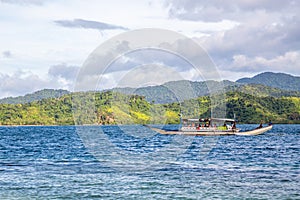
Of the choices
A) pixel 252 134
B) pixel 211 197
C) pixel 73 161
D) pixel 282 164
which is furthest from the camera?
pixel 252 134

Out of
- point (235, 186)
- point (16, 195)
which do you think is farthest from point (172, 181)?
point (16, 195)

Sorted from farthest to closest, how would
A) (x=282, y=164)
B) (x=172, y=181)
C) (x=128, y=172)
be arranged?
(x=282, y=164)
(x=128, y=172)
(x=172, y=181)

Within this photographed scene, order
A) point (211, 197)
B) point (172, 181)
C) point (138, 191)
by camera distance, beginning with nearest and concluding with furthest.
Answer: point (211, 197)
point (138, 191)
point (172, 181)

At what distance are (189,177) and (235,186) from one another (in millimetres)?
5846

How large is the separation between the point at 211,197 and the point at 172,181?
6.72 meters

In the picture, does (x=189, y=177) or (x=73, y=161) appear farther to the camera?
(x=73, y=161)

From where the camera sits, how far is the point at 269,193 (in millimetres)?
32375

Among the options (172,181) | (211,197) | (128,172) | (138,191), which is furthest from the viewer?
(128,172)

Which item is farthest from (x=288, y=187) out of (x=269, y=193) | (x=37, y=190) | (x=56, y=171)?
(x=56, y=171)

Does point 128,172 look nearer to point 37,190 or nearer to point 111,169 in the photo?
point 111,169

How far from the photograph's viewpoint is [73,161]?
178ft

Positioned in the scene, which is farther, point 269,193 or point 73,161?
point 73,161

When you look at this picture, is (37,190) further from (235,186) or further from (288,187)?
(288,187)

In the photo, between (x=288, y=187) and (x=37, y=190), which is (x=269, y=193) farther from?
(x=37, y=190)
